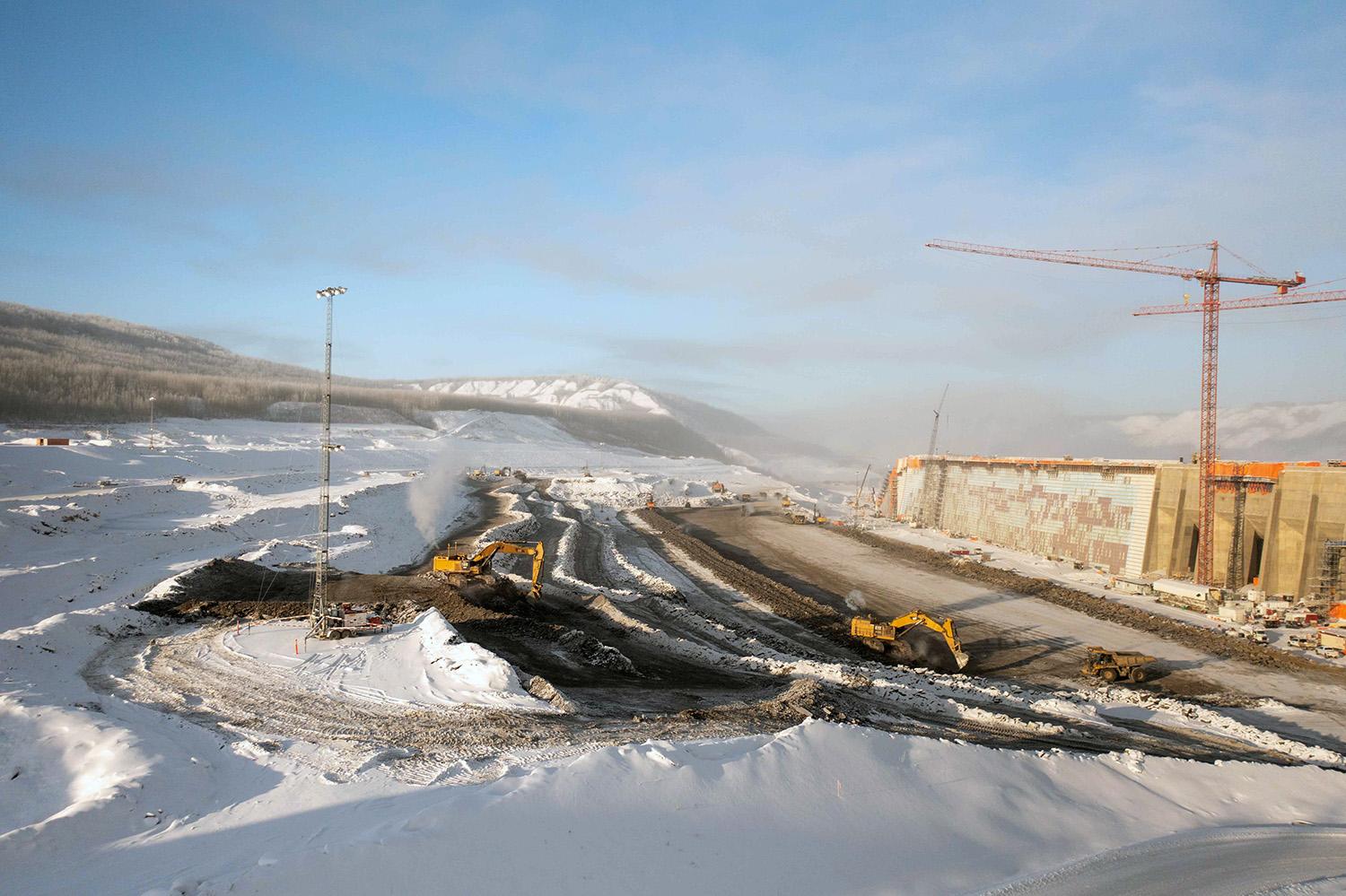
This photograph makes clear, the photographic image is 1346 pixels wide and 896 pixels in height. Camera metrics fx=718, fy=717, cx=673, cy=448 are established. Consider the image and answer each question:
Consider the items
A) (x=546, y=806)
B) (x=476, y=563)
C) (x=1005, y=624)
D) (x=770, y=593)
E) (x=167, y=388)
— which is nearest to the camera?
Result: (x=546, y=806)

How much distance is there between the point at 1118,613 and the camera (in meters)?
27.1

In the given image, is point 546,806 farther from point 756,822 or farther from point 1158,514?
point 1158,514

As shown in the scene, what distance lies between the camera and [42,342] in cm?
10981

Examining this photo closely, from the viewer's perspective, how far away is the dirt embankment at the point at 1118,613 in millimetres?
21438

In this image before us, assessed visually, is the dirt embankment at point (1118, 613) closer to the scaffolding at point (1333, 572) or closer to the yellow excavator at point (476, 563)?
the scaffolding at point (1333, 572)

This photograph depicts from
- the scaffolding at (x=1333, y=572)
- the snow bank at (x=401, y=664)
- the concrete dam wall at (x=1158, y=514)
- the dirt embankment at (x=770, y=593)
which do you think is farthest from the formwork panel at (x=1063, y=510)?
the snow bank at (x=401, y=664)

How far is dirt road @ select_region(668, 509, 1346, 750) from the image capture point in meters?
19.4

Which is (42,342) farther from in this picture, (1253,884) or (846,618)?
(1253,884)

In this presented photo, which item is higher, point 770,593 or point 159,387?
point 159,387

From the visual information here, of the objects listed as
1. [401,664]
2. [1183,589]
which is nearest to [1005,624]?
[1183,589]

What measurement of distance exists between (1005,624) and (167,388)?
4262 inches

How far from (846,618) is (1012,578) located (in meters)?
11.9

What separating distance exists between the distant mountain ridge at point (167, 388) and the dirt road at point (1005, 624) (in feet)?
260

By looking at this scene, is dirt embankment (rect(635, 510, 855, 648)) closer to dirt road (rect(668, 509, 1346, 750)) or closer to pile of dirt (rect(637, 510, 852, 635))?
pile of dirt (rect(637, 510, 852, 635))
